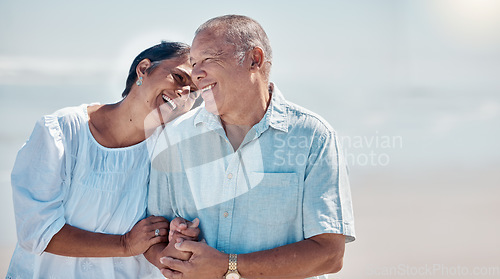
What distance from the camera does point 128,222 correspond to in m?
2.30

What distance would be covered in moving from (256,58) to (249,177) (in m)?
0.46

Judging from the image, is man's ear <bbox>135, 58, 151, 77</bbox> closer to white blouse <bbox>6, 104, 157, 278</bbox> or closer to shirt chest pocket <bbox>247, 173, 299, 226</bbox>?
white blouse <bbox>6, 104, 157, 278</bbox>

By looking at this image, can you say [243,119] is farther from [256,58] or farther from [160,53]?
[160,53]

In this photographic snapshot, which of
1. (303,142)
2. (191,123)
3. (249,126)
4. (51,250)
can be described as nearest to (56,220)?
(51,250)

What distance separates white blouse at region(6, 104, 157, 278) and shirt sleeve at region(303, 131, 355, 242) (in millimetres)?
748

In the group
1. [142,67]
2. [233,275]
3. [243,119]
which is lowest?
[233,275]

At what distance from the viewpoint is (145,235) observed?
7.13 ft

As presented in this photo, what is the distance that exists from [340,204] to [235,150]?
46cm

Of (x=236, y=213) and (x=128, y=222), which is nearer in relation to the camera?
(x=236, y=213)

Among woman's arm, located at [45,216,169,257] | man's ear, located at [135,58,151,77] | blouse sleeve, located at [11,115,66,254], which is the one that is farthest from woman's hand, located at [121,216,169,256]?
man's ear, located at [135,58,151,77]

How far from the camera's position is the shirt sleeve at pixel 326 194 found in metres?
1.97

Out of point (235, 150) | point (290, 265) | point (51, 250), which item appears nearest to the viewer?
point (290, 265)

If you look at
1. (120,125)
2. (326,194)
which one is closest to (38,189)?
(120,125)

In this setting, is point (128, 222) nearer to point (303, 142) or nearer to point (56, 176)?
point (56, 176)
